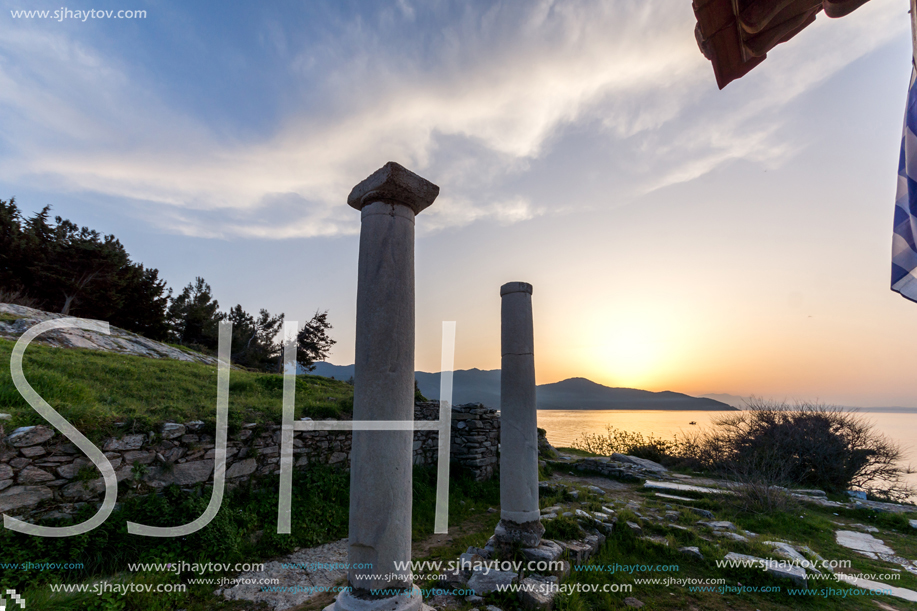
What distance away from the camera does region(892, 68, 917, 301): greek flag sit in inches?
72.8

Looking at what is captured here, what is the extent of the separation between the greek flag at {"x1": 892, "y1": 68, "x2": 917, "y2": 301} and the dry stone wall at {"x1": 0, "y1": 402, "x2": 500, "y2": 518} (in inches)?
300

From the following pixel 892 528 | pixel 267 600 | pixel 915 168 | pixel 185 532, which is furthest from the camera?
pixel 892 528

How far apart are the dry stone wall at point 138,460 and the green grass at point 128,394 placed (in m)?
0.20

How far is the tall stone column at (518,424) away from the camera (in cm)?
570

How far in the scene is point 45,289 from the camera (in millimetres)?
15305

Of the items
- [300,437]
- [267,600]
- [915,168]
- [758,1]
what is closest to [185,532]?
[267,600]

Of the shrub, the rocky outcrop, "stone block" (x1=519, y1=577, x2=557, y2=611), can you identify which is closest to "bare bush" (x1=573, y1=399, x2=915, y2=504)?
the shrub

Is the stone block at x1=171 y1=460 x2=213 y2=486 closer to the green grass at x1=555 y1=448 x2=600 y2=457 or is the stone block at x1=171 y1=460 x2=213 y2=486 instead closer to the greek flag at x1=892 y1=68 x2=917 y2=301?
the greek flag at x1=892 y1=68 x2=917 y2=301

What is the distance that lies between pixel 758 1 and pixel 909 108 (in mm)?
1266

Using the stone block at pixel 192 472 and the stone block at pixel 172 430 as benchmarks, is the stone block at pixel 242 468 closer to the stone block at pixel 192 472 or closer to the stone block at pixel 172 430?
the stone block at pixel 192 472

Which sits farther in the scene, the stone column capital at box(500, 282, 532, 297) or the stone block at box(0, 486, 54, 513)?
the stone column capital at box(500, 282, 532, 297)

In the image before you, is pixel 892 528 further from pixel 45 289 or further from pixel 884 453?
pixel 45 289

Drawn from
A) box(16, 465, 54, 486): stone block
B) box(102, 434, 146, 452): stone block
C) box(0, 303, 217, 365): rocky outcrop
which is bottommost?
box(16, 465, 54, 486): stone block

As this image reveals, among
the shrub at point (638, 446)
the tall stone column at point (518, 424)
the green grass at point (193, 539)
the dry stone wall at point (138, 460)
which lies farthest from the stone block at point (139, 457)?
the shrub at point (638, 446)
